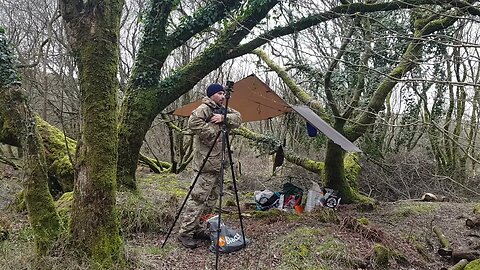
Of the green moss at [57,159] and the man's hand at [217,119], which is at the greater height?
the man's hand at [217,119]

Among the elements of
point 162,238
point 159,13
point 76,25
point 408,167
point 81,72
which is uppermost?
point 159,13

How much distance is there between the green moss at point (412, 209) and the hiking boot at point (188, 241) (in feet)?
10.7

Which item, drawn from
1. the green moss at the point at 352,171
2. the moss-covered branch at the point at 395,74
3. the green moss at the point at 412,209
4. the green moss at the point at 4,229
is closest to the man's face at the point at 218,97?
the moss-covered branch at the point at 395,74

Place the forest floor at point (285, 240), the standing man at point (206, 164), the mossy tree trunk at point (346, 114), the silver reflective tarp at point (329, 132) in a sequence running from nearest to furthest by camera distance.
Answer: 1. the forest floor at point (285, 240)
2. the standing man at point (206, 164)
3. the silver reflective tarp at point (329, 132)
4. the mossy tree trunk at point (346, 114)

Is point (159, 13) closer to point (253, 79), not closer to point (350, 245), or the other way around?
point (253, 79)

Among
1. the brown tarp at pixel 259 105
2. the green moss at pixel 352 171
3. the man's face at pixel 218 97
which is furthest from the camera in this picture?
the green moss at pixel 352 171

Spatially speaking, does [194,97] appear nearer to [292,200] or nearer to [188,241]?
[292,200]

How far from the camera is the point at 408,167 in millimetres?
9555

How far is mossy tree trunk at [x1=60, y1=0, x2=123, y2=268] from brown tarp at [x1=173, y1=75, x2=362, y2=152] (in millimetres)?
2819

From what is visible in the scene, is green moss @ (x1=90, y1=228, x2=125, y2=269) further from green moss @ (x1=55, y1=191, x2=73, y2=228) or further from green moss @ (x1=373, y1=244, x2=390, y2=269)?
green moss @ (x1=373, y1=244, x2=390, y2=269)

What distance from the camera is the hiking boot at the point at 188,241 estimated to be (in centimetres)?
430

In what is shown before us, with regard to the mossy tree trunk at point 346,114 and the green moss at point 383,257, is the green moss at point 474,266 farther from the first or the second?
the mossy tree trunk at point 346,114

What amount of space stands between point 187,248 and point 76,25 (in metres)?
2.34

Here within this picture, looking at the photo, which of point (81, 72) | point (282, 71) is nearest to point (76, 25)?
point (81, 72)
